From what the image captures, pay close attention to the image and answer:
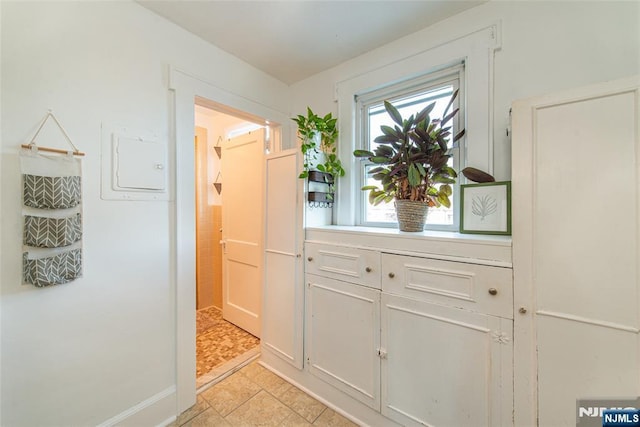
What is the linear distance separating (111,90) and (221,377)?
2086mm

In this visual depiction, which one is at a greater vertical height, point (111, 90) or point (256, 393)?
point (111, 90)

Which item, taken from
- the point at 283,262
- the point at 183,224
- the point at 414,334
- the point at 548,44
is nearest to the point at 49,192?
the point at 183,224

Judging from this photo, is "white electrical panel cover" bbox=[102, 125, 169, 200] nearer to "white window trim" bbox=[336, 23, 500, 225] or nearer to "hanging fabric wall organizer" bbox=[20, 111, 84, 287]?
"hanging fabric wall organizer" bbox=[20, 111, 84, 287]

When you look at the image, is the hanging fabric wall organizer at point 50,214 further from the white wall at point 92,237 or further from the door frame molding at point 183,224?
the door frame molding at point 183,224

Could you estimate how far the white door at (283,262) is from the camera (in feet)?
6.05

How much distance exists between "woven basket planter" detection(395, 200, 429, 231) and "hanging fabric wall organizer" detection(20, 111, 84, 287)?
5.67 feet

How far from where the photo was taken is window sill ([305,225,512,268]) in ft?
3.67

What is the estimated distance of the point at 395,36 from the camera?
175 cm

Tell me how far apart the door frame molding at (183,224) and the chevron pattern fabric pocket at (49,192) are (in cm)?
48

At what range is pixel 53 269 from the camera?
116 centimetres

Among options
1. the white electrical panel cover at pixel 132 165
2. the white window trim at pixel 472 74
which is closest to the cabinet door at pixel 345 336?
the white window trim at pixel 472 74

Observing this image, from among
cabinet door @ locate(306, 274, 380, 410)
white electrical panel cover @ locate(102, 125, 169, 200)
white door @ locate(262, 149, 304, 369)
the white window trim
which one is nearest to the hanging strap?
white electrical panel cover @ locate(102, 125, 169, 200)

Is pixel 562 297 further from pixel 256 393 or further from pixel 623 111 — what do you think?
pixel 256 393

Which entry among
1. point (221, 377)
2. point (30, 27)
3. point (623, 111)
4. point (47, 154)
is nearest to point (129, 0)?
point (30, 27)
